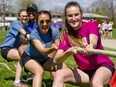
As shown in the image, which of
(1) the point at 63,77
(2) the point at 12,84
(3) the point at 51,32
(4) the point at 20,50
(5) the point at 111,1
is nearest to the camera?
(1) the point at 63,77

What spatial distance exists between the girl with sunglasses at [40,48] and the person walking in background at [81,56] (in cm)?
75

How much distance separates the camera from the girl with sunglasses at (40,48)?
18.6ft

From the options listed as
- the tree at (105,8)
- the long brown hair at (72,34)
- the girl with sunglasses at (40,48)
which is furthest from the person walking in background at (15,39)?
the tree at (105,8)

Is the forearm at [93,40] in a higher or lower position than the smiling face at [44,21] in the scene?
lower

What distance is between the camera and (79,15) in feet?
15.2

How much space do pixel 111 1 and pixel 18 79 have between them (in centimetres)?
8986

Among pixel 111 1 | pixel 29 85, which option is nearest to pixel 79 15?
pixel 29 85

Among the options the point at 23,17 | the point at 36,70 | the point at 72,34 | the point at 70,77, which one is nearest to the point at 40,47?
the point at 36,70

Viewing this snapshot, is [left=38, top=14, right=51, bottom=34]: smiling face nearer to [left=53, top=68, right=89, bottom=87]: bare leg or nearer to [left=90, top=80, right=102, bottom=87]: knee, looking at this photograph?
[left=53, top=68, right=89, bottom=87]: bare leg

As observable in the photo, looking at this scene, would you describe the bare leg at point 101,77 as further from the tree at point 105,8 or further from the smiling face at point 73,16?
the tree at point 105,8

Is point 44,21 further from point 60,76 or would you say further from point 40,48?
point 60,76

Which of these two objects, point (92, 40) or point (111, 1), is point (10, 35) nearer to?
point (92, 40)

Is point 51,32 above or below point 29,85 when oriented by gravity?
above

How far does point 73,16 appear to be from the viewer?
461cm
